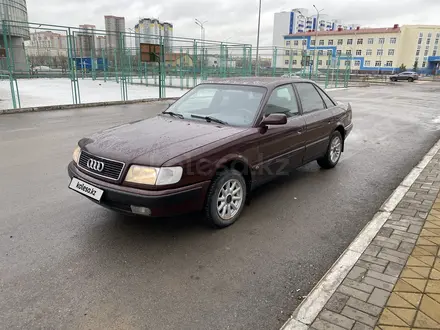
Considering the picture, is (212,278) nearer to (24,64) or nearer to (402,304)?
(402,304)

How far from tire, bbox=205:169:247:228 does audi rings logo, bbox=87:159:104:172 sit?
1070 millimetres

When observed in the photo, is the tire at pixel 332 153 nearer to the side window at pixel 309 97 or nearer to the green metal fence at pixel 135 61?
the side window at pixel 309 97

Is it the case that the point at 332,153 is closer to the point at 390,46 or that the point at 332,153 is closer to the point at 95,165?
the point at 95,165

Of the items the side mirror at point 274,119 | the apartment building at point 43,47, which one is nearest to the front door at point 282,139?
the side mirror at point 274,119

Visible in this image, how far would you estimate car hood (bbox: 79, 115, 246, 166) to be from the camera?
130 inches

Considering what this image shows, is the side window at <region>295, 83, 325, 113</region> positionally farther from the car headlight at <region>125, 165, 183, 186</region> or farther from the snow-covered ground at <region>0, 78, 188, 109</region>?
the snow-covered ground at <region>0, 78, 188, 109</region>

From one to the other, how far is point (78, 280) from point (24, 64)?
3058 centimetres

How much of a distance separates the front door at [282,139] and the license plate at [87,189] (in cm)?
179

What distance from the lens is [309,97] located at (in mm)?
5324

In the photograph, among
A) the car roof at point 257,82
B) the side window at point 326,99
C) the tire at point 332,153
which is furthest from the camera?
the tire at point 332,153

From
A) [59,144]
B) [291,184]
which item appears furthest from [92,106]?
[291,184]

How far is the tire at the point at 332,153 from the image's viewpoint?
5801 millimetres

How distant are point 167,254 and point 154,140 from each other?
114 centimetres

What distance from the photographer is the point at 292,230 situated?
151 inches
